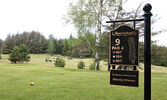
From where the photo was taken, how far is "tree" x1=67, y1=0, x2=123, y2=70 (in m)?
18.0

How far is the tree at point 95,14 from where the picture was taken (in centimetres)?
1803

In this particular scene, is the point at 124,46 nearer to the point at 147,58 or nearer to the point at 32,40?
the point at 147,58

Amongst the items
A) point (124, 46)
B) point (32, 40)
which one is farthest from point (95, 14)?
point (32, 40)

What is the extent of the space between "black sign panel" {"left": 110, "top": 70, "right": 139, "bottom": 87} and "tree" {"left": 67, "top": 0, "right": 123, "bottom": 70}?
44.3 ft

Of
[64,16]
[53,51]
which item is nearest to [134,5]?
[64,16]

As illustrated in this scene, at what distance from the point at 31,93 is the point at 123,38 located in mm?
4219

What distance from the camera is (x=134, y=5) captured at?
56.8 feet

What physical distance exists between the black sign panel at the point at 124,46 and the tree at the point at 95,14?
1350 centimetres

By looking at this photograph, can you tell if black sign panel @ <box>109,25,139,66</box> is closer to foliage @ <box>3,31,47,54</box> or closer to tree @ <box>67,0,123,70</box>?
tree @ <box>67,0,123,70</box>

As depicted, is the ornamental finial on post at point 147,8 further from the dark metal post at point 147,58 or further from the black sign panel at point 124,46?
the black sign panel at point 124,46

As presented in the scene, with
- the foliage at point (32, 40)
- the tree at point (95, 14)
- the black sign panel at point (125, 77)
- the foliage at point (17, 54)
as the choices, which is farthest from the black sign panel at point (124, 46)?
the foliage at point (32, 40)

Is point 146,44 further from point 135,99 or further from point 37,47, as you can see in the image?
point 37,47

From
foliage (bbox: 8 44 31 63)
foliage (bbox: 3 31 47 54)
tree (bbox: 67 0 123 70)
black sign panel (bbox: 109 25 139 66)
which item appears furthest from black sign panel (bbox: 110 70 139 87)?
foliage (bbox: 3 31 47 54)

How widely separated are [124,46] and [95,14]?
14832 millimetres
